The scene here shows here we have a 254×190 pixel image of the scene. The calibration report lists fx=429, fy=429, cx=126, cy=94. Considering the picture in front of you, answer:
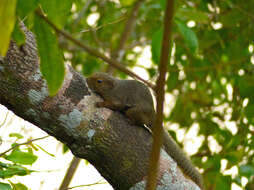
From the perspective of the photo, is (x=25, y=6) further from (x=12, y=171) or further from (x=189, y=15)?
(x=189, y=15)

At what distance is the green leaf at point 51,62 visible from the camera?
100 cm

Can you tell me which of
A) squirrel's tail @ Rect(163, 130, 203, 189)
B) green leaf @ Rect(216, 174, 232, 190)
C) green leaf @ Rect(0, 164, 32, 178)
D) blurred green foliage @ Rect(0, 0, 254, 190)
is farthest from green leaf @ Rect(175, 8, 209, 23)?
green leaf @ Rect(0, 164, 32, 178)

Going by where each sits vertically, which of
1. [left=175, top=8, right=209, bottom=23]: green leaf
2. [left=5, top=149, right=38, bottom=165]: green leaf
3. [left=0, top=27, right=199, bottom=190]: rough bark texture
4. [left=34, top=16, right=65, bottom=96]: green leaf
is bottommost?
[left=34, top=16, right=65, bottom=96]: green leaf

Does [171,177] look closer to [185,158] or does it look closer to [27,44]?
[185,158]

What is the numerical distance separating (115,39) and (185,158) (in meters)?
2.51

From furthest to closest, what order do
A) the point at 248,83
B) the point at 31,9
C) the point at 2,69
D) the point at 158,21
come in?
the point at 158,21
the point at 248,83
the point at 2,69
the point at 31,9

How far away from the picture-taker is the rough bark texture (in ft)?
5.39

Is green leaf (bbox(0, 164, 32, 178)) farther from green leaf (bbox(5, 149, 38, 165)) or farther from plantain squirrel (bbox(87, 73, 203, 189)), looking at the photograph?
plantain squirrel (bbox(87, 73, 203, 189))

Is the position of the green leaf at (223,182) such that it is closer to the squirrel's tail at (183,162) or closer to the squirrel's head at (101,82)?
the squirrel's tail at (183,162)

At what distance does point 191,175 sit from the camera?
94.0 inches

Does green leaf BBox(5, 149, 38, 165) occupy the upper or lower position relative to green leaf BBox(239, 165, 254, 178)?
lower

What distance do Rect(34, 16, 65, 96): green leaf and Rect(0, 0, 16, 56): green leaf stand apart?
0.91 ft

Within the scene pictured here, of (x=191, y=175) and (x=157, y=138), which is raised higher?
(x=191, y=175)

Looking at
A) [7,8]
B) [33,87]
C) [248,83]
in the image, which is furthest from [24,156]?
[248,83]
